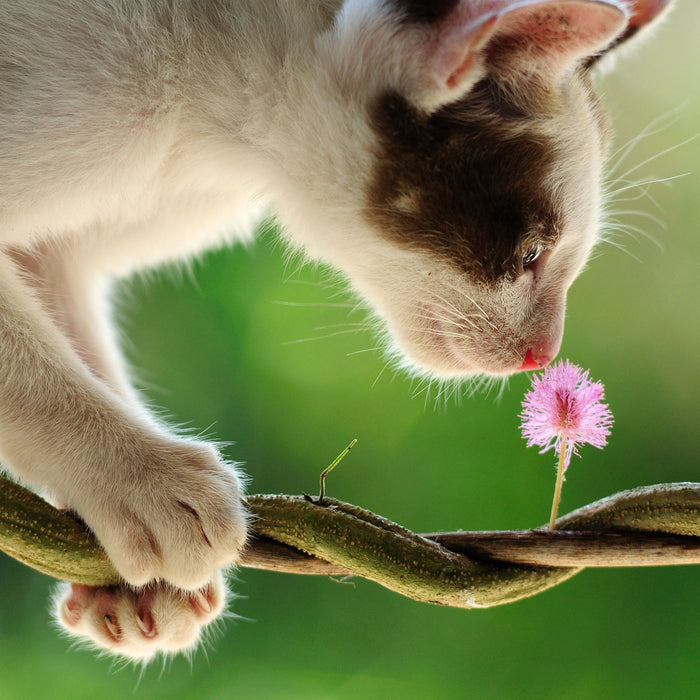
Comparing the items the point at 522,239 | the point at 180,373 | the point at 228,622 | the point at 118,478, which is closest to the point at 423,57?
the point at 522,239

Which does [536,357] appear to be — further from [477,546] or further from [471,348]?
[477,546]

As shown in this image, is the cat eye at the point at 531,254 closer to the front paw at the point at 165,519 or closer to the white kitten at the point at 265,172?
the white kitten at the point at 265,172

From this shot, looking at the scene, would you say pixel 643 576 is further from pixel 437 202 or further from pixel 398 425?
pixel 437 202

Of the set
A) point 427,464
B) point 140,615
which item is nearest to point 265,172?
point 140,615

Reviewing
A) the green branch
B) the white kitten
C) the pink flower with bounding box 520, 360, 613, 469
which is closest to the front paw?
the white kitten

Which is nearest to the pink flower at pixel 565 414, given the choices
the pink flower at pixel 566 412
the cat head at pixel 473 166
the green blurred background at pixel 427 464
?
the pink flower at pixel 566 412

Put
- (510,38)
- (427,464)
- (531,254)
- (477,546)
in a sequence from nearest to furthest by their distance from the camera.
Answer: (477,546), (510,38), (531,254), (427,464)

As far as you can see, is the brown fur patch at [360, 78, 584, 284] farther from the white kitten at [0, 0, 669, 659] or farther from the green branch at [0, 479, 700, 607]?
the green branch at [0, 479, 700, 607]
